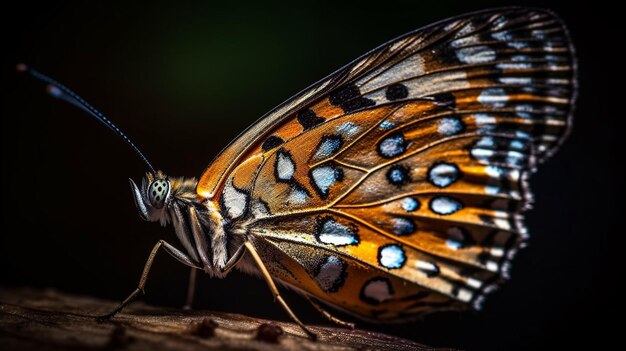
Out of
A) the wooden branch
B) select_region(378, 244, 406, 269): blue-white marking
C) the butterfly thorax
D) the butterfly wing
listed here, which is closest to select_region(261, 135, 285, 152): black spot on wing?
the butterfly wing

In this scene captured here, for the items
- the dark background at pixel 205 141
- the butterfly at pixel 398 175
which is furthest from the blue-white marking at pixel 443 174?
the dark background at pixel 205 141

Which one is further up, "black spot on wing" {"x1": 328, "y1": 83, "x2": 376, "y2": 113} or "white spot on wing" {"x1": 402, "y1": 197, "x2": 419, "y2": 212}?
"black spot on wing" {"x1": 328, "y1": 83, "x2": 376, "y2": 113}

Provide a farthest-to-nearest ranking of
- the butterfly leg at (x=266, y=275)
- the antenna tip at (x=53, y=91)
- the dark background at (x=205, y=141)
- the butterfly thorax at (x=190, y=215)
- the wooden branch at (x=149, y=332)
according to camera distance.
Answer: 1. the dark background at (x=205, y=141)
2. the butterfly thorax at (x=190, y=215)
3. the antenna tip at (x=53, y=91)
4. the butterfly leg at (x=266, y=275)
5. the wooden branch at (x=149, y=332)

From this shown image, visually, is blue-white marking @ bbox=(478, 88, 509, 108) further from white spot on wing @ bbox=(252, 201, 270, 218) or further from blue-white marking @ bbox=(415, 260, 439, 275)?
white spot on wing @ bbox=(252, 201, 270, 218)

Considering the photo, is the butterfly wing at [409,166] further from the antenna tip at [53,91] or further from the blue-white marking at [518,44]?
the antenna tip at [53,91]

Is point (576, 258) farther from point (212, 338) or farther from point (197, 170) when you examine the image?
point (212, 338)
